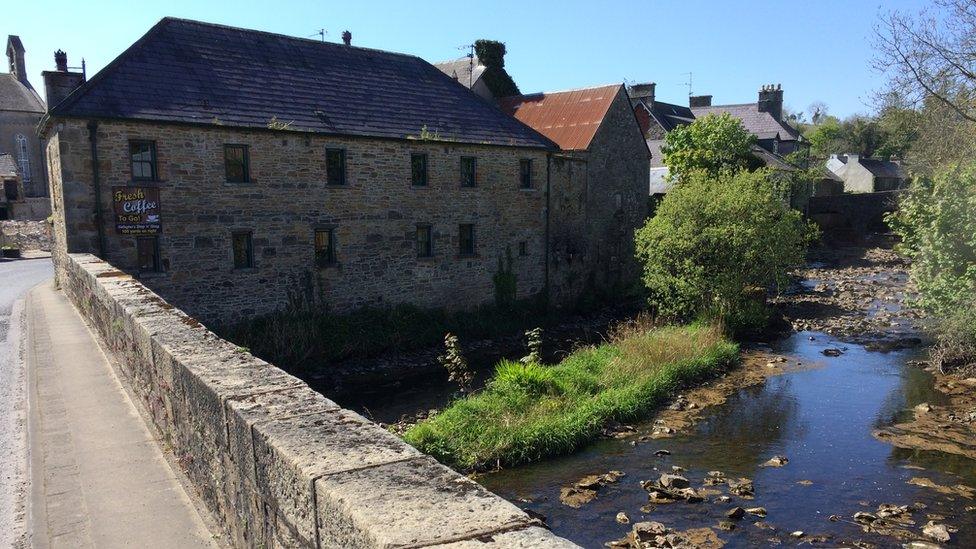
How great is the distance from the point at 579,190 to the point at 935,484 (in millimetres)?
17203

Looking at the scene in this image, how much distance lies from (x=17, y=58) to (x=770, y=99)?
60.6m

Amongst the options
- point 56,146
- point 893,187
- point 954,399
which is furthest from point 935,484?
point 893,187

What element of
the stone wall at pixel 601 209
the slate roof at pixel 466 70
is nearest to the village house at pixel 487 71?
the slate roof at pixel 466 70

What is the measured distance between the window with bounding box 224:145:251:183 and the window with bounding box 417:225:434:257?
596cm

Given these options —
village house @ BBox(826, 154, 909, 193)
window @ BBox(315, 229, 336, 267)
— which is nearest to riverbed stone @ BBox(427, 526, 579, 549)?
window @ BBox(315, 229, 336, 267)

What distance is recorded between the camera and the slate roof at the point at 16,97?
43375mm

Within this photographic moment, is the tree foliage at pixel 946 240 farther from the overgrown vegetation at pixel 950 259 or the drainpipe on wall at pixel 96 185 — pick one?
the drainpipe on wall at pixel 96 185

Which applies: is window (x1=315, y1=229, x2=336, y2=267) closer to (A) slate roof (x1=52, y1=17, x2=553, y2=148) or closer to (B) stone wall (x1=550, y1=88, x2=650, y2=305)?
(A) slate roof (x1=52, y1=17, x2=553, y2=148)

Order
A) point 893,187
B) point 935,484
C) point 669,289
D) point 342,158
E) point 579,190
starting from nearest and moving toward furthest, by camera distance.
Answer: point 935,484 < point 342,158 < point 669,289 < point 579,190 < point 893,187

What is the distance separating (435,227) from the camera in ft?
69.1

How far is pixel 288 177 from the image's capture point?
17531 millimetres

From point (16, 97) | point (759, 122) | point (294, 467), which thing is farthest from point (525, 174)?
point (16, 97)

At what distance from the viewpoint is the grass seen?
1705 centimetres

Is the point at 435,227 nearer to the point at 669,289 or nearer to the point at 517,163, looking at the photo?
the point at 517,163
